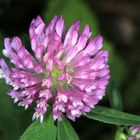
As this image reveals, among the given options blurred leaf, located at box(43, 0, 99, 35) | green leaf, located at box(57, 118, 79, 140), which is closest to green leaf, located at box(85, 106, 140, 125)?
green leaf, located at box(57, 118, 79, 140)

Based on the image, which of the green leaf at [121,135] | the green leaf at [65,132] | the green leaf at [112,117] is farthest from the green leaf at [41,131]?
the green leaf at [121,135]

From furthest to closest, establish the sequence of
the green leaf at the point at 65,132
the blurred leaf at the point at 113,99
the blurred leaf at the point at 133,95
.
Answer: the blurred leaf at the point at 133,95 → the blurred leaf at the point at 113,99 → the green leaf at the point at 65,132

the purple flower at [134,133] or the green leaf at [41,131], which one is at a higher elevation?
the green leaf at [41,131]

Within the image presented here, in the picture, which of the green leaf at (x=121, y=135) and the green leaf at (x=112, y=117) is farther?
the green leaf at (x=121, y=135)

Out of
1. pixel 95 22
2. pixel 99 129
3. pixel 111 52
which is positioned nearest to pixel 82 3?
pixel 95 22

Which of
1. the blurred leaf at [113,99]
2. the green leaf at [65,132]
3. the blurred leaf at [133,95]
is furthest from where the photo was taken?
the blurred leaf at [133,95]

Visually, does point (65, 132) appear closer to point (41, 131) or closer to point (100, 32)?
point (41, 131)

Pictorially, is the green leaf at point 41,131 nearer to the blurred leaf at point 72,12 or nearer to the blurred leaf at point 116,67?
the blurred leaf at point 116,67
